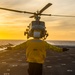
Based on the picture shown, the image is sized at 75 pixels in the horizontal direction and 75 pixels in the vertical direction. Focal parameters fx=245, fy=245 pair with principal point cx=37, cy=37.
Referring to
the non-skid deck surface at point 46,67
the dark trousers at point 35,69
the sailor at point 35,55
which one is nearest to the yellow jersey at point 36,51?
the sailor at point 35,55

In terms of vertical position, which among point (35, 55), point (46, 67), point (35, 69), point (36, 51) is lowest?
point (46, 67)

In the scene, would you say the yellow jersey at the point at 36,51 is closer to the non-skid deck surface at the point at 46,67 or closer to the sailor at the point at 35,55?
the sailor at the point at 35,55

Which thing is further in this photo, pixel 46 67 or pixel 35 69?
pixel 46 67

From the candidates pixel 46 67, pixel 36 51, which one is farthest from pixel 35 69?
pixel 46 67

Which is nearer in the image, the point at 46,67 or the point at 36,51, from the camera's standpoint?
the point at 36,51

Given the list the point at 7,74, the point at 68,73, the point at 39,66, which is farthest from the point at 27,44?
the point at 68,73

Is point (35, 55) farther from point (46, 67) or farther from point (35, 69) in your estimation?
point (46, 67)

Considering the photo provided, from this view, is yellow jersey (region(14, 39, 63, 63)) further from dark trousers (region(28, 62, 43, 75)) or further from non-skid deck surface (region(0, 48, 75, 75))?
non-skid deck surface (region(0, 48, 75, 75))

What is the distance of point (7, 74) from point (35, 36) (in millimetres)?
11380

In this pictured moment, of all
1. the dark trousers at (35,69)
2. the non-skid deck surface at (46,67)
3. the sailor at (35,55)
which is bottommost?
the non-skid deck surface at (46,67)

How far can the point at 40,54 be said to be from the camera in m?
9.54

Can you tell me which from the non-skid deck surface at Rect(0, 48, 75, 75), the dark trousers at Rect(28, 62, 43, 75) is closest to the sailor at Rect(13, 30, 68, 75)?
the dark trousers at Rect(28, 62, 43, 75)

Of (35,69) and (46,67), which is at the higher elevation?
(35,69)

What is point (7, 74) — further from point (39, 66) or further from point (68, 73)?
point (39, 66)
